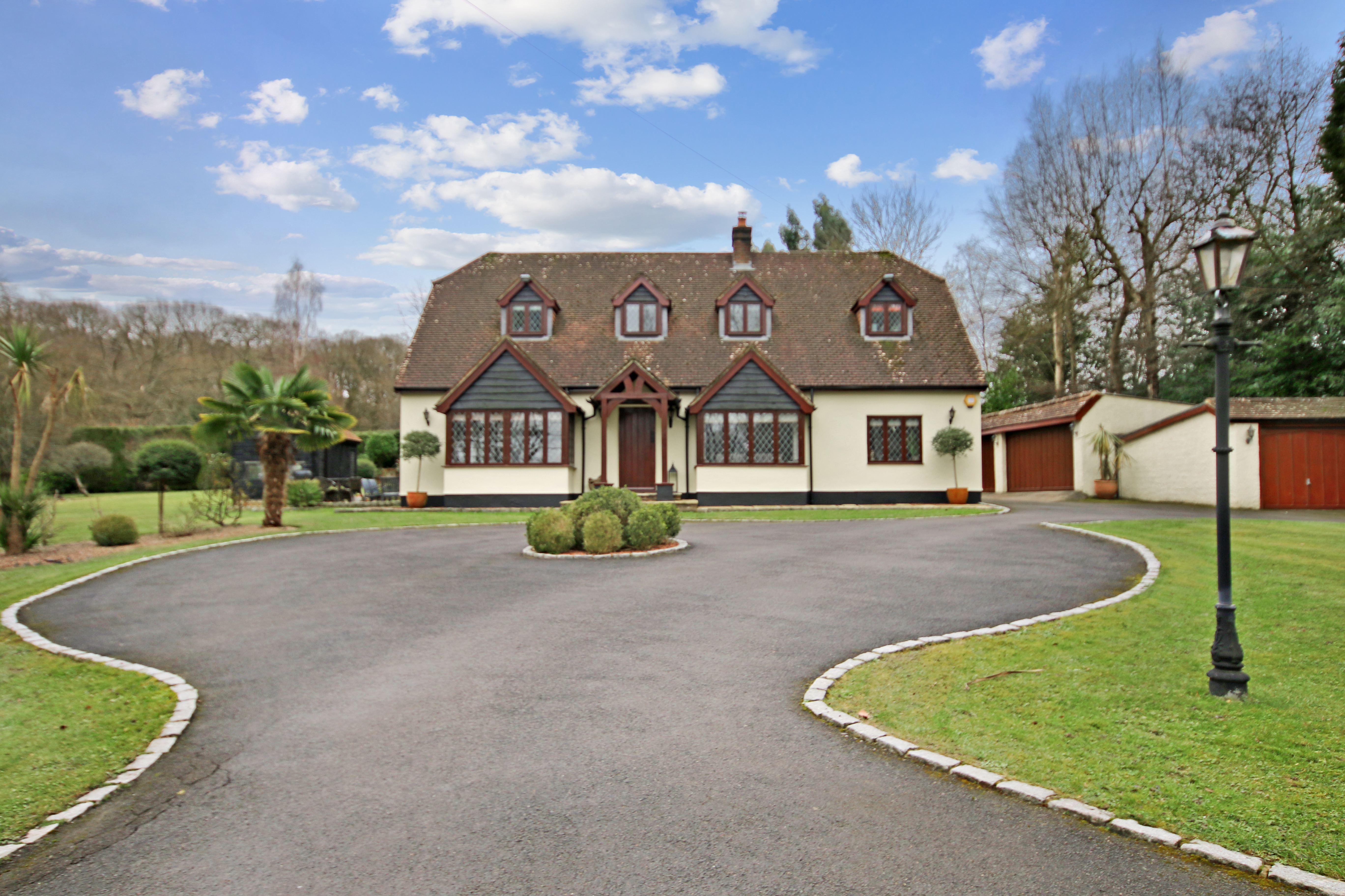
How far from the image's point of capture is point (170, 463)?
3175 centimetres

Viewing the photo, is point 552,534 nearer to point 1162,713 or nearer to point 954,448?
point 1162,713

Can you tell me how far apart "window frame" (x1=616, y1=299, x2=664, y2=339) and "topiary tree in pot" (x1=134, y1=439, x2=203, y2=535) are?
18269mm

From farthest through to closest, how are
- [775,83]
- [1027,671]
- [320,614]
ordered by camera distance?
1. [775,83]
2. [320,614]
3. [1027,671]

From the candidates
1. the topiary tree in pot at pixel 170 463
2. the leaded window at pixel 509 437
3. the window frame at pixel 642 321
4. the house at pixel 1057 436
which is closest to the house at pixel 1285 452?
the house at pixel 1057 436

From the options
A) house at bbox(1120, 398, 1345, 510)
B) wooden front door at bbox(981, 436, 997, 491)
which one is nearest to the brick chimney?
wooden front door at bbox(981, 436, 997, 491)

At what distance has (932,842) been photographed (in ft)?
12.1

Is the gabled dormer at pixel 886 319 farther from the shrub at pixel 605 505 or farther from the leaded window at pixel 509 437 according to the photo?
the shrub at pixel 605 505

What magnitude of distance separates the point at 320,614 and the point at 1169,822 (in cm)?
831

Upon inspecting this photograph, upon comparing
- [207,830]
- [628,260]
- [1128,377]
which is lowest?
[207,830]

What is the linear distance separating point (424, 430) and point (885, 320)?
596 inches

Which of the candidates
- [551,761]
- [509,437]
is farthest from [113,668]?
[509,437]

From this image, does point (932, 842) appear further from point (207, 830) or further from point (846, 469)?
point (846, 469)

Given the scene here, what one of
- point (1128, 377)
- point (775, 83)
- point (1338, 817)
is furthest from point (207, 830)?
point (1128, 377)

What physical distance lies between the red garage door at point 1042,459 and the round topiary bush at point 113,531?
26.6 metres
